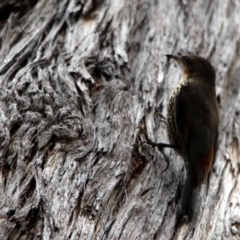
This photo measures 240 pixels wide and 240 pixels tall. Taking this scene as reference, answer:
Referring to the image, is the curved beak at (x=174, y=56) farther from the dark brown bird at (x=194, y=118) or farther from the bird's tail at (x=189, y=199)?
→ the bird's tail at (x=189, y=199)

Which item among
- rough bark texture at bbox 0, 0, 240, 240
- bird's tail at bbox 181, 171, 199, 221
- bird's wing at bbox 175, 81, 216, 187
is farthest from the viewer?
bird's wing at bbox 175, 81, 216, 187

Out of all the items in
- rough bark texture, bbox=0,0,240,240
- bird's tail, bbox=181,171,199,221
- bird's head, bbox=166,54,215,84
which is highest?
rough bark texture, bbox=0,0,240,240

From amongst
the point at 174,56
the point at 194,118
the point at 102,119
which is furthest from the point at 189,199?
the point at 174,56

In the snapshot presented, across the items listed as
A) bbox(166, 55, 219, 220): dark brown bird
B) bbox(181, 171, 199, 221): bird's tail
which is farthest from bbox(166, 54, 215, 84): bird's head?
bbox(181, 171, 199, 221): bird's tail

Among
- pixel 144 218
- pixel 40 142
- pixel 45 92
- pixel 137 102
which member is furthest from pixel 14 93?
pixel 144 218

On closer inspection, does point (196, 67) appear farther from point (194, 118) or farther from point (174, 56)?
point (194, 118)

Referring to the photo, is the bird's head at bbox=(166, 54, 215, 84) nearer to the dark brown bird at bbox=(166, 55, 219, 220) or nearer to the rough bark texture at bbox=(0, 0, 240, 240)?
the dark brown bird at bbox=(166, 55, 219, 220)

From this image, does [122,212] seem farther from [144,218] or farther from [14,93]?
[14,93]
